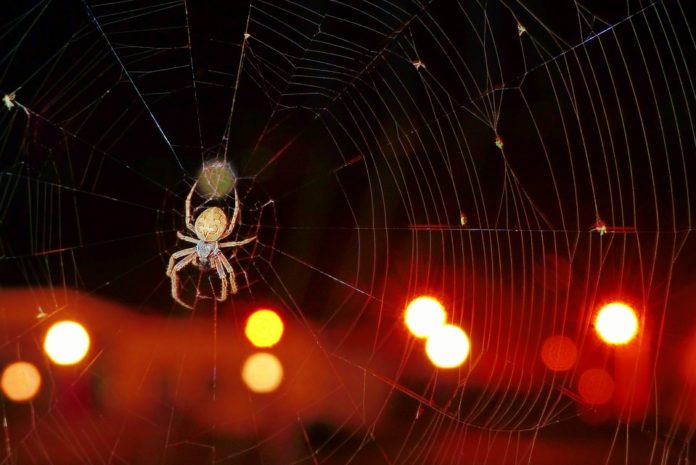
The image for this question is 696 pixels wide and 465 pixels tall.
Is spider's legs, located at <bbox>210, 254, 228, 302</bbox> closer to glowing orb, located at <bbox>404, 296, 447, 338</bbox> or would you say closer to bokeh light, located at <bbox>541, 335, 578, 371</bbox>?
glowing orb, located at <bbox>404, 296, 447, 338</bbox>

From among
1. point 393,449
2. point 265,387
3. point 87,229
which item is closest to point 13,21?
point 87,229

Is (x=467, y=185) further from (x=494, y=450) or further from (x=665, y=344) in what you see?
(x=494, y=450)

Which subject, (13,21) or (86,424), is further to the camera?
(86,424)

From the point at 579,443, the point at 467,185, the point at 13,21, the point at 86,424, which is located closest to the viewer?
the point at 13,21

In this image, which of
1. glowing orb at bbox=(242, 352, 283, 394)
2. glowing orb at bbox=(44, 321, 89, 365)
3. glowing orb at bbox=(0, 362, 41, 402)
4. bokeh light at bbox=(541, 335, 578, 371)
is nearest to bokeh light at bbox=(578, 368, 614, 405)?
bokeh light at bbox=(541, 335, 578, 371)

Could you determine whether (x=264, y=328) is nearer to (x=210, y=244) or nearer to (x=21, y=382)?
(x=210, y=244)

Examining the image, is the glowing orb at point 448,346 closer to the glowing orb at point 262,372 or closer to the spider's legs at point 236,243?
the spider's legs at point 236,243

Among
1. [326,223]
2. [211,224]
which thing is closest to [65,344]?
[211,224]

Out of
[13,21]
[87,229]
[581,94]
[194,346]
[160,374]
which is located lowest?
[160,374]
